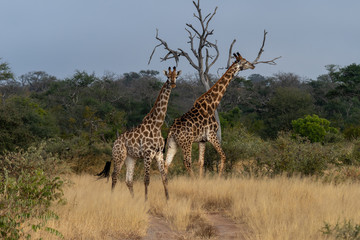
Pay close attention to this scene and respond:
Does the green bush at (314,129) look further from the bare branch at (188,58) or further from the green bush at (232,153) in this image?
the green bush at (232,153)

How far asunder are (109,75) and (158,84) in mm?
12678

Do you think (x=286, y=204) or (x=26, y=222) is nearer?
(x=26, y=222)

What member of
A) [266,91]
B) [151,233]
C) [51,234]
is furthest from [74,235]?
[266,91]

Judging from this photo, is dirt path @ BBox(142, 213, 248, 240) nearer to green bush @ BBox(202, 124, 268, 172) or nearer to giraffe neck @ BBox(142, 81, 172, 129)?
giraffe neck @ BBox(142, 81, 172, 129)

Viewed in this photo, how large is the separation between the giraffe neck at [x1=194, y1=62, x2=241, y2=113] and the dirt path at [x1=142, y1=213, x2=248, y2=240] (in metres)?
3.34

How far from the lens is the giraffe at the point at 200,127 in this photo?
32.9 ft

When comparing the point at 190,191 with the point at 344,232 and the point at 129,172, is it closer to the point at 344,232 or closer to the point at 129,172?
the point at 129,172

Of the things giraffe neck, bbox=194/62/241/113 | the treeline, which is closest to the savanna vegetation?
giraffe neck, bbox=194/62/241/113

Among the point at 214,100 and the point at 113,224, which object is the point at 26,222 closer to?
the point at 113,224

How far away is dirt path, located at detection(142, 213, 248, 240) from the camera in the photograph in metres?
6.68

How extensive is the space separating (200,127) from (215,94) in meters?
1.01

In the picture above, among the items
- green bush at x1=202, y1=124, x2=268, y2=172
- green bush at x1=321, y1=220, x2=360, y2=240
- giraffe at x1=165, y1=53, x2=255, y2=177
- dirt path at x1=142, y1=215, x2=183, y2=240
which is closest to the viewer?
green bush at x1=321, y1=220, x2=360, y2=240

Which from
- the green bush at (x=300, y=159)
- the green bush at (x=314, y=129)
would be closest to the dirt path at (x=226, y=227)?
the green bush at (x=300, y=159)

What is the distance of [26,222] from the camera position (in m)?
6.24
